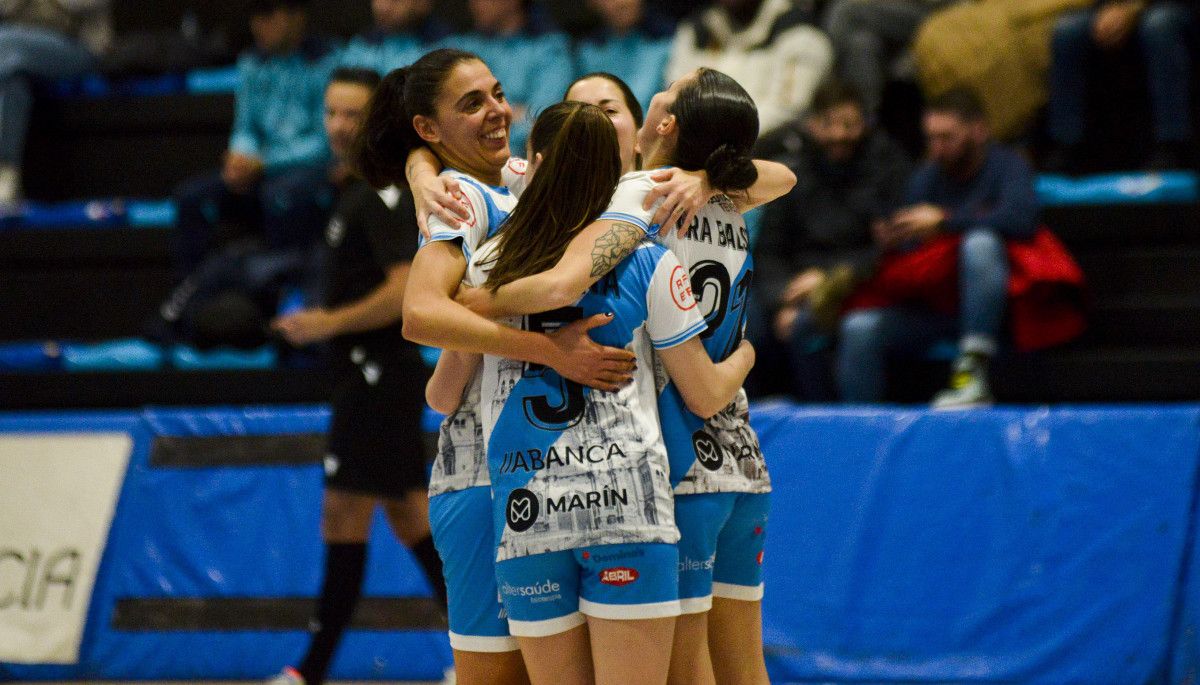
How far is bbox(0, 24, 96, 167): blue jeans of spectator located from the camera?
814 cm

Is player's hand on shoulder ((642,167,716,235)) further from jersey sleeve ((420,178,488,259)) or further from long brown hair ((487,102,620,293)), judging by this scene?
jersey sleeve ((420,178,488,259))

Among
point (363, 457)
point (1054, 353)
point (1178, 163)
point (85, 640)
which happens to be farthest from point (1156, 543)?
point (85, 640)

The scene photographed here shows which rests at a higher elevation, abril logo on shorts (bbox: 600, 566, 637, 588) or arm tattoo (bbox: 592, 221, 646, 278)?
arm tattoo (bbox: 592, 221, 646, 278)

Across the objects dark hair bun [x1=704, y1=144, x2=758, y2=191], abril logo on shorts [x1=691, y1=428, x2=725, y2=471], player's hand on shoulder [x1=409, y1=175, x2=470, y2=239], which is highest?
dark hair bun [x1=704, y1=144, x2=758, y2=191]

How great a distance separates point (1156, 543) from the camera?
15.3 ft

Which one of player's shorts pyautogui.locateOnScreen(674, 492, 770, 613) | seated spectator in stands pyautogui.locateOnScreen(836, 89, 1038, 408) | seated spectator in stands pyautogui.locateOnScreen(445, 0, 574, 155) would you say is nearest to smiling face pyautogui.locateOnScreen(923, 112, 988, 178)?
seated spectator in stands pyautogui.locateOnScreen(836, 89, 1038, 408)

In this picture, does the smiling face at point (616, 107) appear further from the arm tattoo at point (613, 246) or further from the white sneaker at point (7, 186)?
the white sneaker at point (7, 186)

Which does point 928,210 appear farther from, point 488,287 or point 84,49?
point 84,49

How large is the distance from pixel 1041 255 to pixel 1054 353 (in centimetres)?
42

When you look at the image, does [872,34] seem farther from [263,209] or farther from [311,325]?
[311,325]

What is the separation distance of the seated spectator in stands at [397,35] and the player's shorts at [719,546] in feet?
17.0

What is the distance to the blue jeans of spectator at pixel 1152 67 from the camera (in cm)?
607

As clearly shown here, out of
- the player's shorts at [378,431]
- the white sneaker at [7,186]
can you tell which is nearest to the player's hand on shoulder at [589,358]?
the player's shorts at [378,431]

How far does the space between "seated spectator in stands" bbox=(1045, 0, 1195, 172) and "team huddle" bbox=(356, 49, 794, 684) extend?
3.84 metres
